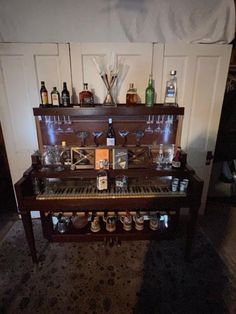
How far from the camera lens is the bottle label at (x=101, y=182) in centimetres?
154

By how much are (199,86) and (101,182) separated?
130 cm

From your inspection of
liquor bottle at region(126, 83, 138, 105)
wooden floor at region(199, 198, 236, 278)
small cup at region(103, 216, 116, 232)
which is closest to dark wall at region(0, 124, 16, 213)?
small cup at region(103, 216, 116, 232)

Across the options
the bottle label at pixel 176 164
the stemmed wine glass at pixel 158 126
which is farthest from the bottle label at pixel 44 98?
the bottle label at pixel 176 164

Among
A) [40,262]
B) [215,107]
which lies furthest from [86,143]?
[215,107]

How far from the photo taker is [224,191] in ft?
8.42

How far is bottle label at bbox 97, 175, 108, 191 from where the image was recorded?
154cm

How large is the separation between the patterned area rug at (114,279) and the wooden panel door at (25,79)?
43.8 inches

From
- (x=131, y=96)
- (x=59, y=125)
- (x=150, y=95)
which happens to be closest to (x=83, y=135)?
(x=59, y=125)

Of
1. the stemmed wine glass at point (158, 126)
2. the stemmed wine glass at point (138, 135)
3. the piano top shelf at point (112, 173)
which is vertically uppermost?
the stemmed wine glass at point (158, 126)

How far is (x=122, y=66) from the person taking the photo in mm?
1681

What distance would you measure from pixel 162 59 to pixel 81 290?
2045 mm

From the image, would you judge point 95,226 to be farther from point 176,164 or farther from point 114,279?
point 176,164

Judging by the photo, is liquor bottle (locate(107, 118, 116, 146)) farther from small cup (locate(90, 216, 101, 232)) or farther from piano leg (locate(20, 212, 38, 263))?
piano leg (locate(20, 212, 38, 263))

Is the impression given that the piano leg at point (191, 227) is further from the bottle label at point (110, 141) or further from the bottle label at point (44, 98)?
the bottle label at point (44, 98)
